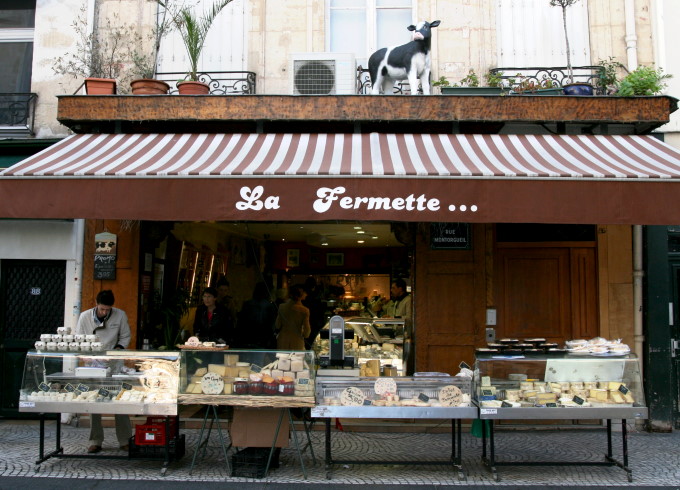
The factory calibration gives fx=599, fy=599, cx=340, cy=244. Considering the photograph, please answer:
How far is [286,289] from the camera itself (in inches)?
516

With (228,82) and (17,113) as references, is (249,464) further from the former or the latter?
(17,113)

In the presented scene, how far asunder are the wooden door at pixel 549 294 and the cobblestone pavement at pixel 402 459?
4.56ft

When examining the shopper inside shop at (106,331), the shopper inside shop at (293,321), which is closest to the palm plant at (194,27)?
the shopper inside shop at (106,331)

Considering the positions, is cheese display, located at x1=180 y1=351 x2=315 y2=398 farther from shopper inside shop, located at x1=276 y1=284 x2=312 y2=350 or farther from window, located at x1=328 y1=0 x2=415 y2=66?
window, located at x1=328 y1=0 x2=415 y2=66

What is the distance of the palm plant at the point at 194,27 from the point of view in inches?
320

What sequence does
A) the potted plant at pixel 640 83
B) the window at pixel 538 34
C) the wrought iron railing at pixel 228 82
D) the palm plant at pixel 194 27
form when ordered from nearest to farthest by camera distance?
the potted plant at pixel 640 83, the palm plant at pixel 194 27, the wrought iron railing at pixel 228 82, the window at pixel 538 34

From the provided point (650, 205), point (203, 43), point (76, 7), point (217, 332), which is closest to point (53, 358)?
point (217, 332)

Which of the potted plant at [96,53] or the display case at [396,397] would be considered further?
the potted plant at [96,53]

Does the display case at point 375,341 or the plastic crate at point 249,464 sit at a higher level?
the display case at point 375,341

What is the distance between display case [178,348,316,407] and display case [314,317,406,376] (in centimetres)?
211

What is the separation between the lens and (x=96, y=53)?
891cm

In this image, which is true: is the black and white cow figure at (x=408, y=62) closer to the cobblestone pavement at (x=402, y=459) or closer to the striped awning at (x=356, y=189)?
the striped awning at (x=356, y=189)

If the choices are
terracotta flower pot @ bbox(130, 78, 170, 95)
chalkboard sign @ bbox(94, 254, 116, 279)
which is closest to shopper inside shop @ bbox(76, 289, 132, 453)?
chalkboard sign @ bbox(94, 254, 116, 279)

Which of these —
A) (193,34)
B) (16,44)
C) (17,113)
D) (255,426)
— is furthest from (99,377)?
(16,44)
